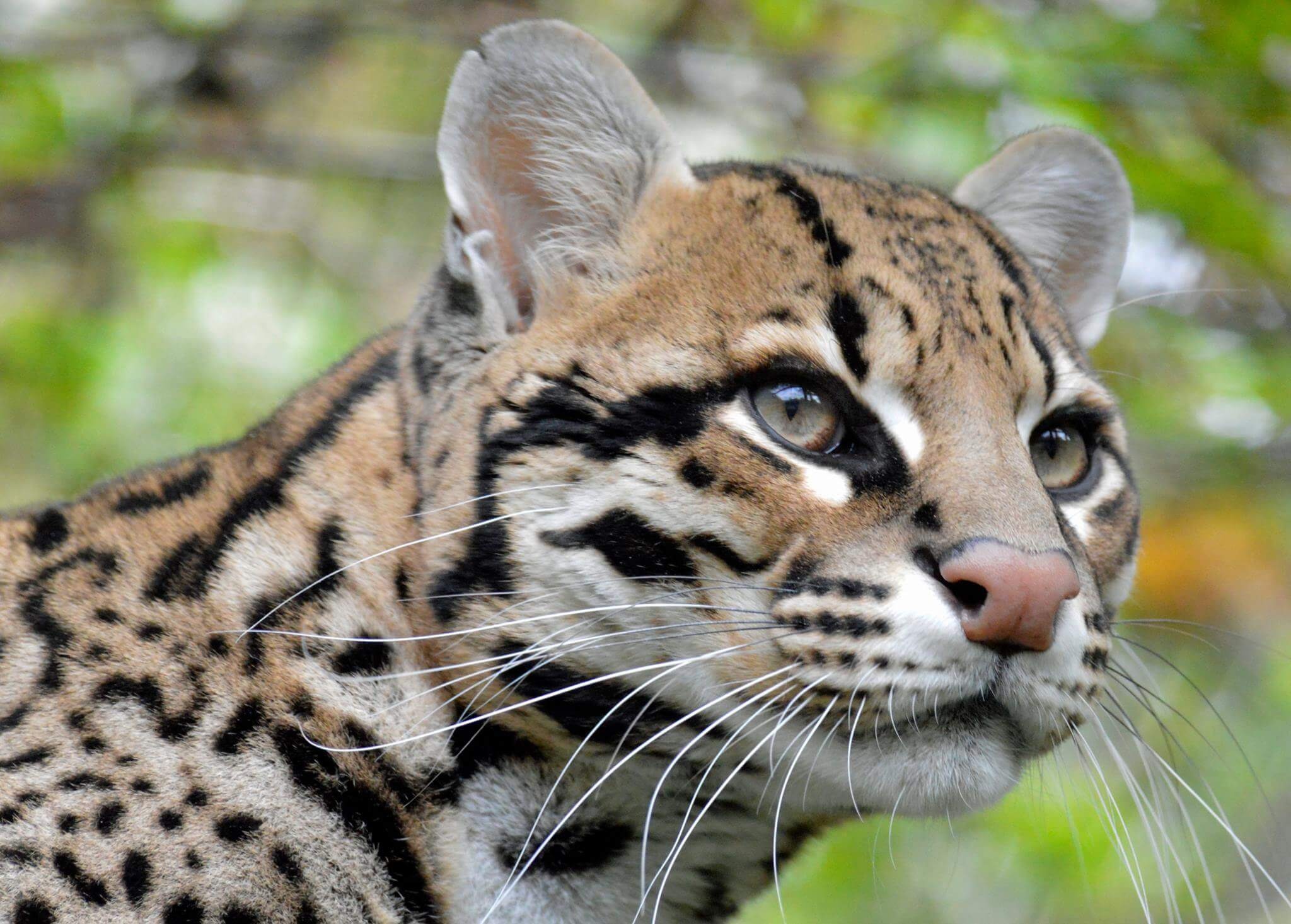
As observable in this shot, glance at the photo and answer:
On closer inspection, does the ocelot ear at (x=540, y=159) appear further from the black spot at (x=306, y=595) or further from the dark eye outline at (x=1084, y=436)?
the dark eye outline at (x=1084, y=436)

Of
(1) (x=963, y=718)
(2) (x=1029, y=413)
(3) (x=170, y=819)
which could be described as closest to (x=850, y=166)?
(2) (x=1029, y=413)

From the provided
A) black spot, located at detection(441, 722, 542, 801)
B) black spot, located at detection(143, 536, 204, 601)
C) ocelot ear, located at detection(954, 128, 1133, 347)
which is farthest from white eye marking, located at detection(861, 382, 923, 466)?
black spot, located at detection(143, 536, 204, 601)

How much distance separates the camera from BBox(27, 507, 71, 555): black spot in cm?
397

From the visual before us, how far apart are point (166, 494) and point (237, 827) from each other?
3.77 ft

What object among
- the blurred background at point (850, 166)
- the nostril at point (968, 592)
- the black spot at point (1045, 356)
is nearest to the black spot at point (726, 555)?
the nostril at point (968, 592)

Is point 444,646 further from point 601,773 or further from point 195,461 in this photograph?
point 195,461

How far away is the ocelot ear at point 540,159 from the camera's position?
3.85m

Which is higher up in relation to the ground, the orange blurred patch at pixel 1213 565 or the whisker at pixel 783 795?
the whisker at pixel 783 795

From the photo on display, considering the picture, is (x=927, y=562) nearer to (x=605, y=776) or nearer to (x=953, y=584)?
(x=953, y=584)

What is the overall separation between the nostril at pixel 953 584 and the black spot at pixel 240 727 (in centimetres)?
170

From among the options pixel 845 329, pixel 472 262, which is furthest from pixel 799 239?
pixel 472 262

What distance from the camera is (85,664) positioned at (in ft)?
11.5

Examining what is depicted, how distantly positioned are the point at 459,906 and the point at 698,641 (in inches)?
38.8

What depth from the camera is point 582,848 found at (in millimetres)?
3664
